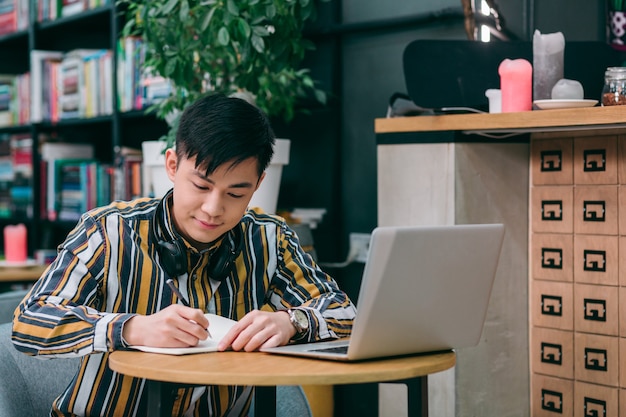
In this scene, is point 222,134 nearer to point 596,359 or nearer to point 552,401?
point 596,359

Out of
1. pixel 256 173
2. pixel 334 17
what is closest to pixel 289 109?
pixel 334 17

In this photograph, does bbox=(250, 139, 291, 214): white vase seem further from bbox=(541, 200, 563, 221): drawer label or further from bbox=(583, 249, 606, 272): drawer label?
bbox=(583, 249, 606, 272): drawer label

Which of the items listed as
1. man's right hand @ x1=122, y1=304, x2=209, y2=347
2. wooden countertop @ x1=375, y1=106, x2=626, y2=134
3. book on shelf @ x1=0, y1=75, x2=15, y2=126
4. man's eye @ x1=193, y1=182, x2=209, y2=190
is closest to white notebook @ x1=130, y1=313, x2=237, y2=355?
man's right hand @ x1=122, y1=304, x2=209, y2=347

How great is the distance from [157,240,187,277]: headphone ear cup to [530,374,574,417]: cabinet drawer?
1.38m

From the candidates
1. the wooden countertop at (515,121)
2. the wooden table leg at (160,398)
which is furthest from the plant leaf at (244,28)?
the wooden table leg at (160,398)

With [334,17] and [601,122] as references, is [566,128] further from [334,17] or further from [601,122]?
[334,17]

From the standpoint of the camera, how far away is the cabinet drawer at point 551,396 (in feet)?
8.36

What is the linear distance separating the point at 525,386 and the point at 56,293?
1.61 m

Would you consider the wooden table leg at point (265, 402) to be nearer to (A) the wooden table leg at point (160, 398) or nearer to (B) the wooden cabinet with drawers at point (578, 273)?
(A) the wooden table leg at point (160, 398)

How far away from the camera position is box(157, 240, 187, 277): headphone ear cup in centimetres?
162

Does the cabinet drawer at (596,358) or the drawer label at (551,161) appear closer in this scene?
the cabinet drawer at (596,358)

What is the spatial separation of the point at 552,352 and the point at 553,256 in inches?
11.1

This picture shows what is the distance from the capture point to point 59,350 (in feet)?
4.78

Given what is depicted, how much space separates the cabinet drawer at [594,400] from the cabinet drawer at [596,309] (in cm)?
16
